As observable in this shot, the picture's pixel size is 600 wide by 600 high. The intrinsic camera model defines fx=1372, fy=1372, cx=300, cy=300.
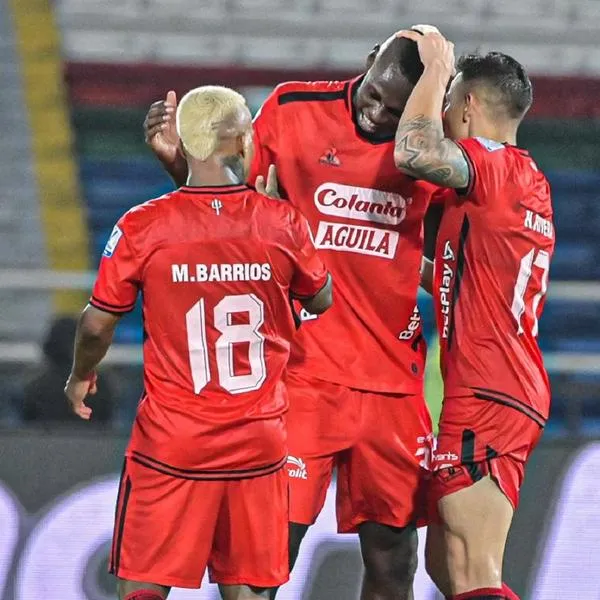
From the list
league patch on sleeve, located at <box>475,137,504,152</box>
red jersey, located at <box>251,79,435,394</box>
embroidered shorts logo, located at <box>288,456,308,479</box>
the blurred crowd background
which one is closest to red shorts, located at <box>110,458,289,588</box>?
embroidered shorts logo, located at <box>288,456,308,479</box>

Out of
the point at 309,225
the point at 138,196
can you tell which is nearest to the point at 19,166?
the point at 138,196

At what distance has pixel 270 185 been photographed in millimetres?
3725

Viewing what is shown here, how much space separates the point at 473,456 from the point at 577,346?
23.1 feet

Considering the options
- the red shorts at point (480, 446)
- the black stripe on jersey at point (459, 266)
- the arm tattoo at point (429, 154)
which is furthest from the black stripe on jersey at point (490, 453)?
the arm tattoo at point (429, 154)

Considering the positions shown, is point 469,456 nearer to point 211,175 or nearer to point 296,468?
point 296,468

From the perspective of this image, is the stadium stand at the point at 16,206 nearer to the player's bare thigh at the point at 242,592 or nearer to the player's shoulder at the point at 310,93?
the player's shoulder at the point at 310,93

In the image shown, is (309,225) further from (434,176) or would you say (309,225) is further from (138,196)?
(138,196)

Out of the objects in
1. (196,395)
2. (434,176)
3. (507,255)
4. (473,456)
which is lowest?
(473,456)

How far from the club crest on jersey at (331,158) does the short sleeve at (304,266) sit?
407 millimetres

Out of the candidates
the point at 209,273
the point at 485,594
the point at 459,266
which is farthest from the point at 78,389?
the point at 485,594

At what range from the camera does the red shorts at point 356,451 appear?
3803 mm

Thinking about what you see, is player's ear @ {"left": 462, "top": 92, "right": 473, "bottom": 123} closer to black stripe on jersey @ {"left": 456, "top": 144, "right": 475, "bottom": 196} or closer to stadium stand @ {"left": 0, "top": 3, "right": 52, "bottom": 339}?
black stripe on jersey @ {"left": 456, "top": 144, "right": 475, "bottom": 196}

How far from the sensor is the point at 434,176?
3467 millimetres

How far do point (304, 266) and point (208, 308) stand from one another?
27 cm
